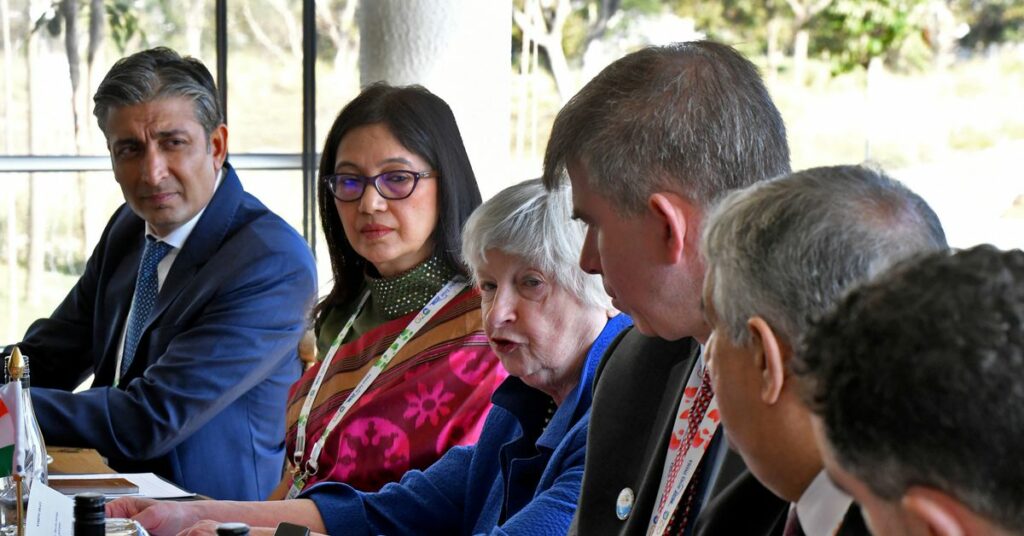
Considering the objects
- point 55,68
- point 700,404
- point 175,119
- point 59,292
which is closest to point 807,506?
point 700,404

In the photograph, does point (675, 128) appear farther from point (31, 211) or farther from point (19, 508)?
point (31, 211)

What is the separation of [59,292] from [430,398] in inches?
174

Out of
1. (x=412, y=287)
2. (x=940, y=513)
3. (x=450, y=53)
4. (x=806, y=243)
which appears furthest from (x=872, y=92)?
(x=940, y=513)

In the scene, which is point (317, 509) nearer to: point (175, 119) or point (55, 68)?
point (175, 119)

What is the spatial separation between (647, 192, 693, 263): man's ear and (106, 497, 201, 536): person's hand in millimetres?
1026

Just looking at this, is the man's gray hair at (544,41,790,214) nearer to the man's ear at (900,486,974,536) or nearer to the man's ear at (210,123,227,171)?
the man's ear at (900,486,974,536)

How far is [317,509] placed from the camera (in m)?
2.31

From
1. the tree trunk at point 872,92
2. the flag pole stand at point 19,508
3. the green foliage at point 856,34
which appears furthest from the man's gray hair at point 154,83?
the green foliage at point 856,34

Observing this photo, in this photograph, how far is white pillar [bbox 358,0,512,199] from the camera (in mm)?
4250

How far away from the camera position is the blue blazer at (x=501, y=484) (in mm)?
2012

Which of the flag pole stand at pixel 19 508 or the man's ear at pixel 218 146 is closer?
the flag pole stand at pixel 19 508

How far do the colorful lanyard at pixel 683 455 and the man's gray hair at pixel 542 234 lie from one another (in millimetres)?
477

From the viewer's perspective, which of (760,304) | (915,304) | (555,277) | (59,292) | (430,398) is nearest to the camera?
(915,304)

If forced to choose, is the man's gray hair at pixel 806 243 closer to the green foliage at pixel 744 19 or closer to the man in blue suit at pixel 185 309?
the man in blue suit at pixel 185 309
